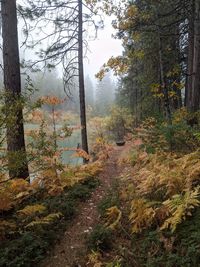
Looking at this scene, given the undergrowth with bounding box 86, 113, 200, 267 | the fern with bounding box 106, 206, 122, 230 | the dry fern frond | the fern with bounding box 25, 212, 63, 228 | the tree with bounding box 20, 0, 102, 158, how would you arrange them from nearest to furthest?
the undergrowth with bounding box 86, 113, 200, 267 → the fern with bounding box 25, 212, 63, 228 → the fern with bounding box 106, 206, 122, 230 → the dry fern frond → the tree with bounding box 20, 0, 102, 158

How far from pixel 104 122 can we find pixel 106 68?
1724 centimetres

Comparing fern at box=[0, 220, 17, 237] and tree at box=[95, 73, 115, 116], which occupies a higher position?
tree at box=[95, 73, 115, 116]

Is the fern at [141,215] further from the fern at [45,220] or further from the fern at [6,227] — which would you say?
the fern at [6,227]

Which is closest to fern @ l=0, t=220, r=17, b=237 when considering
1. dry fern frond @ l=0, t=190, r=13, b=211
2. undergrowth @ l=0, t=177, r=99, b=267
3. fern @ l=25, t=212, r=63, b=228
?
undergrowth @ l=0, t=177, r=99, b=267

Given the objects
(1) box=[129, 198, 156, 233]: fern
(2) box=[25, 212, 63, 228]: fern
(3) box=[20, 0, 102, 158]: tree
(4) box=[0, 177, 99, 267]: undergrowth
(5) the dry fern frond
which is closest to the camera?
(4) box=[0, 177, 99, 267]: undergrowth

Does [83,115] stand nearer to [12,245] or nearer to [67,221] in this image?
[67,221]

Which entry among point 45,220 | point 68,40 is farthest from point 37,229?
point 68,40

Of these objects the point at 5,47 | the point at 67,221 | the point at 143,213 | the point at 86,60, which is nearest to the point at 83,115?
the point at 86,60

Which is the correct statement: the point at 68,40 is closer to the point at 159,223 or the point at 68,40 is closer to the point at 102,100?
the point at 159,223

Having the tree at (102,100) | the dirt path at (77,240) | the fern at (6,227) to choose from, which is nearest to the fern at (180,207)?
the dirt path at (77,240)

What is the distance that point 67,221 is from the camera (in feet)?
16.3

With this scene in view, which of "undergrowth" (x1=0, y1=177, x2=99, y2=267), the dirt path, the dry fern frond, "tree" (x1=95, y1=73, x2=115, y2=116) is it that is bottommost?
the dirt path

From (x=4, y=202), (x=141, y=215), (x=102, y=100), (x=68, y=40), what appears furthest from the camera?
(x=102, y=100)

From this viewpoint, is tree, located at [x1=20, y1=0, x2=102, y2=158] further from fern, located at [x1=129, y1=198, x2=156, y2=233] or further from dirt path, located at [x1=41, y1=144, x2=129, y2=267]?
fern, located at [x1=129, y1=198, x2=156, y2=233]
